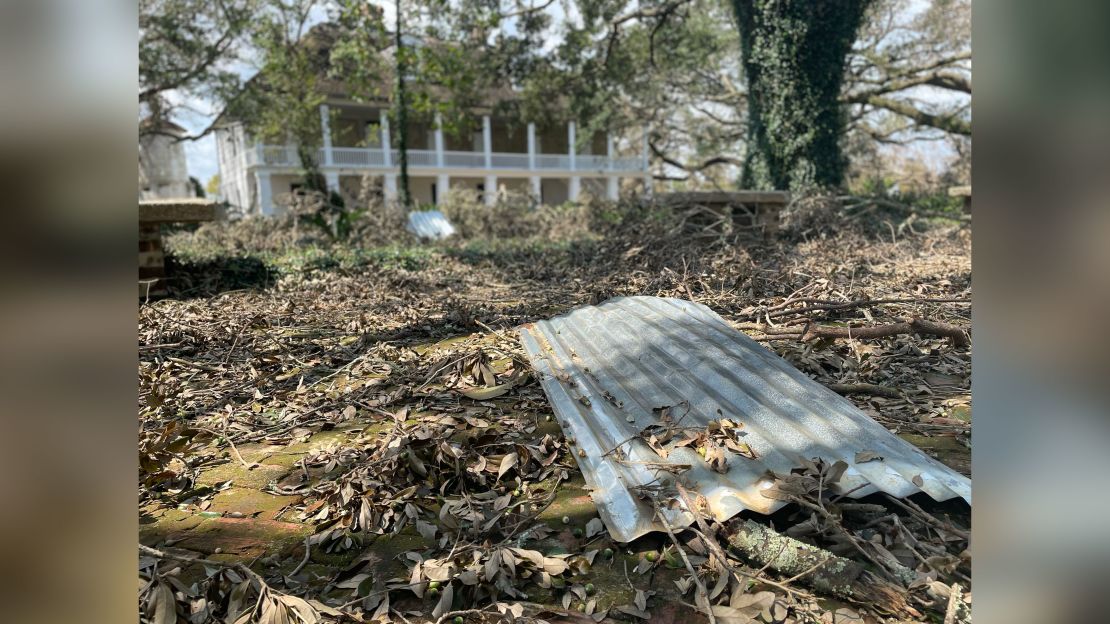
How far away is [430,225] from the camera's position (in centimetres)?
1292

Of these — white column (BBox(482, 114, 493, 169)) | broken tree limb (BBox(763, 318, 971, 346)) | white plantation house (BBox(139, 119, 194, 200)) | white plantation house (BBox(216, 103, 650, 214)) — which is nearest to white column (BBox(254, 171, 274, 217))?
white plantation house (BBox(216, 103, 650, 214))

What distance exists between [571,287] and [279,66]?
13855 mm

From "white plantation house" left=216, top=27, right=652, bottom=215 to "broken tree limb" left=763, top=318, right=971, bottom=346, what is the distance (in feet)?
66.0

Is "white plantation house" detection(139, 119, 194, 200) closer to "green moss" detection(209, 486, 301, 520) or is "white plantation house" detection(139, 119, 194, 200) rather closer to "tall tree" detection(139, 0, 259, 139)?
"tall tree" detection(139, 0, 259, 139)

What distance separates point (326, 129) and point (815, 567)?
21419 mm

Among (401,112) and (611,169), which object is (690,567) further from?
(611,169)

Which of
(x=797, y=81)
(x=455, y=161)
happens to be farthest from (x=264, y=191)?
(x=797, y=81)

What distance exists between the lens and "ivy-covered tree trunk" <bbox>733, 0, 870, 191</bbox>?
392 inches

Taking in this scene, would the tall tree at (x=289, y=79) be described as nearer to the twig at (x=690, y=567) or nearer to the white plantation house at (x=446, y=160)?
the white plantation house at (x=446, y=160)

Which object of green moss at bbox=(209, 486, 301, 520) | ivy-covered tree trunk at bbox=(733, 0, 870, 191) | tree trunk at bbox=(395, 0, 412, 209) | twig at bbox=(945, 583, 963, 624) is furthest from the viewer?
tree trunk at bbox=(395, 0, 412, 209)

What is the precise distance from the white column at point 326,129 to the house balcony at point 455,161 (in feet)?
0.13
